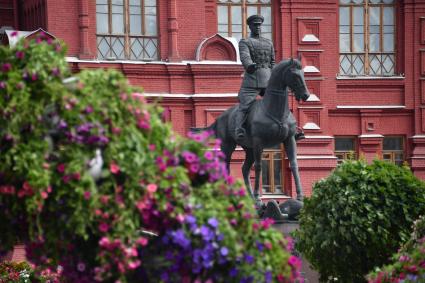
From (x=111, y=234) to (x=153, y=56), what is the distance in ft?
62.9

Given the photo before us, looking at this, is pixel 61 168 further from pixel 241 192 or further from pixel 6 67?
pixel 241 192

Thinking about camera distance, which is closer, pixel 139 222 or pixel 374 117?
pixel 139 222

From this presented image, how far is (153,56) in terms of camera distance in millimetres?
24312

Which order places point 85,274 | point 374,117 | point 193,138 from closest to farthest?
point 193,138 → point 85,274 → point 374,117

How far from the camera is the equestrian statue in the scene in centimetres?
1401

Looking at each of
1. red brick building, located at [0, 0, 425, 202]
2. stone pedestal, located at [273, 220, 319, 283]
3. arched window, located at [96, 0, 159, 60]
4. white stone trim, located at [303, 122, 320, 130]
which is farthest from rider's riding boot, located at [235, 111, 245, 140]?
white stone trim, located at [303, 122, 320, 130]

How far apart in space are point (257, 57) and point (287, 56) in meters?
10.0

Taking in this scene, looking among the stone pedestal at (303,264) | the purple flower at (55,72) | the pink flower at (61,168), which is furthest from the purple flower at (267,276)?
the stone pedestal at (303,264)

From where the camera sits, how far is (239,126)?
49.0 feet

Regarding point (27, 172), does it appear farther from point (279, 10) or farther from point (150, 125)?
point (279, 10)

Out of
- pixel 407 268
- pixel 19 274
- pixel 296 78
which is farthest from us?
pixel 296 78

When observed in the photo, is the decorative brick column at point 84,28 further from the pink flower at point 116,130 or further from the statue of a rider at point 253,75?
the pink flower at point 116,130

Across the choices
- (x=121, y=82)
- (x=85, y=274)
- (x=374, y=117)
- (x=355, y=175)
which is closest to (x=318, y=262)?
(x=355, y=175)

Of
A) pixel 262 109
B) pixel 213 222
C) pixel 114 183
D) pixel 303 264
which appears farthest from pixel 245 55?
pixel 114 183
